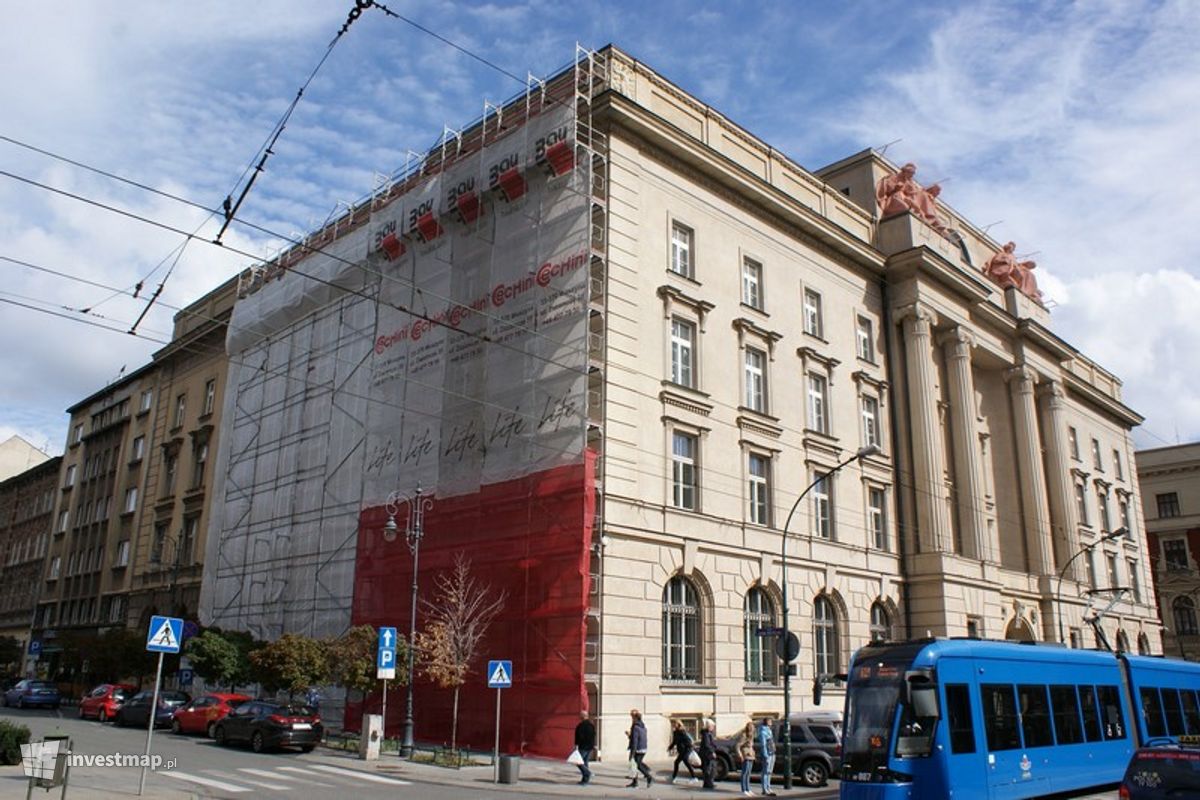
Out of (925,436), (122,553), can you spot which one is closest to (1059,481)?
(925,436)

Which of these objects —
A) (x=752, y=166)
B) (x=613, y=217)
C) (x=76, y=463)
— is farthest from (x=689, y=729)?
(x=76, y=463)

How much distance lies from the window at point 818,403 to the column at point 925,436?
544 centimetres

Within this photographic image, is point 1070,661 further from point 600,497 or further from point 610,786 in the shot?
point 600,497

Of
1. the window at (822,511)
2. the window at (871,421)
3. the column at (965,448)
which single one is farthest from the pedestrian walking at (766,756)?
the column at (965,448)

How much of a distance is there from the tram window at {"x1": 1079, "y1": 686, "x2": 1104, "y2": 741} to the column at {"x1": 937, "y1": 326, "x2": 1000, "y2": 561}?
842 inches

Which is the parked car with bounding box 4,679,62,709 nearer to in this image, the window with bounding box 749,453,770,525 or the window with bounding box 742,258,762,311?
the window with bounding box 749,453,770,525

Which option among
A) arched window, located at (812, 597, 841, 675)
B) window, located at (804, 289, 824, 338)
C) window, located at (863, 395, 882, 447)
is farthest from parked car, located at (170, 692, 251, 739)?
window, located at (863, 395, 882, 447)

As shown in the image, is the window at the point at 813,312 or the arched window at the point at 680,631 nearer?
the arched window at the point at 680,631

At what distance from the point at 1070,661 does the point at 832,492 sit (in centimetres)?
1629

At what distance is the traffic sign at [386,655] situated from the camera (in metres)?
25.5

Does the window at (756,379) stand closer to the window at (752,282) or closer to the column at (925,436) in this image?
the window at (752,282)

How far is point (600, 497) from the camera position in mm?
27172

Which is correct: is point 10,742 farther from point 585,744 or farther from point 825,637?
point 825,637

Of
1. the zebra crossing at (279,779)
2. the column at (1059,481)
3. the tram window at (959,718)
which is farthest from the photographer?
the column at (1059,481)
